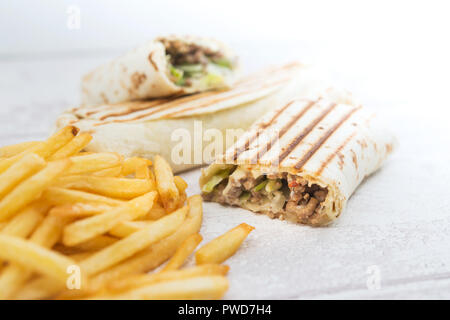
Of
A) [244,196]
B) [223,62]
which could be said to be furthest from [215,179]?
[223,62]

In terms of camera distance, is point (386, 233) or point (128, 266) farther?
point (386, 233)

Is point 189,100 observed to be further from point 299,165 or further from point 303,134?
point 299,165

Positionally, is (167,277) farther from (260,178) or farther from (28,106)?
(28,106)

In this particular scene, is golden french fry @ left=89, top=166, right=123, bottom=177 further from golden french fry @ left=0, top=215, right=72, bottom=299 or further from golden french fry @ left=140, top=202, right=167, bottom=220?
golden french fry @ left=0, top=215, right=72, bottom=299

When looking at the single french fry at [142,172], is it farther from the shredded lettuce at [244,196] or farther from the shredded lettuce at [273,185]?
the shredded lettuce at [273,185]

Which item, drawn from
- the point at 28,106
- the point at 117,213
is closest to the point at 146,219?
the point at 117,213

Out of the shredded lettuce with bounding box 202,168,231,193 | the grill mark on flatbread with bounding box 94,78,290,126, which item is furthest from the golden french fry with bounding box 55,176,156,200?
the grill mark on flatbread with bounding box 94,78,290,126
